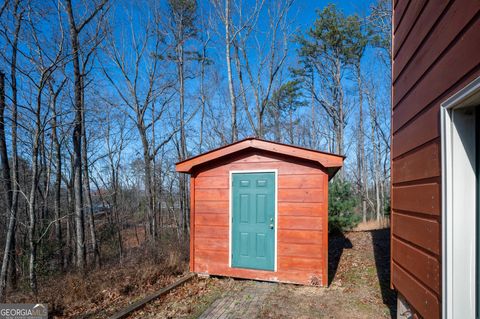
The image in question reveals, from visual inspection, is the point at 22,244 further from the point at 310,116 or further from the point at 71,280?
the point at 310,116

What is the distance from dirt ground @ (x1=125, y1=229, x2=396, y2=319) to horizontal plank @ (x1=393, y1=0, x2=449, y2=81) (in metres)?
3.08

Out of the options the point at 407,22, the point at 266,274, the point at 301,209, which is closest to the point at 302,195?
→ the point at 301,209

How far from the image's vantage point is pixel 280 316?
3.50 m

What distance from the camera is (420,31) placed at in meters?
2.05

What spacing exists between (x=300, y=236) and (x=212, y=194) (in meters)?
1.80

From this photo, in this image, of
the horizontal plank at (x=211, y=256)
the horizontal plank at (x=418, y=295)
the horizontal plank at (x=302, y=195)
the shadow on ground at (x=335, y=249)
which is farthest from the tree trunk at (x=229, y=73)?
the horizontal plank at (x=418, y=295)

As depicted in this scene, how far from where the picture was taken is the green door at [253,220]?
15.6ft

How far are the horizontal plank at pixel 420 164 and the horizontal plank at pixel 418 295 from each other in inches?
32.0

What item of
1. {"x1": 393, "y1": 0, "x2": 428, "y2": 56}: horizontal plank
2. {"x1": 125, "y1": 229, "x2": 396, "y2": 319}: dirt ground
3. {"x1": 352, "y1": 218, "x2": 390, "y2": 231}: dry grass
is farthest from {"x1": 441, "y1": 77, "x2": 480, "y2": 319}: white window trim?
{"x1": 352, "y1": 218, "x2": 390, "y2": 231}: dry grass

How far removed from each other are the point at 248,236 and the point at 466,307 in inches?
141

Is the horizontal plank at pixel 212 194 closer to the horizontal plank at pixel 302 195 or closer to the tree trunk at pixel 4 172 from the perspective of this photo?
the horizontal plank at pixel 302 195

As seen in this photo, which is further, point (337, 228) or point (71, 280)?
point (337, 228)

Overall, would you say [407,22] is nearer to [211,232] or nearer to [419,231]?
[419,231]

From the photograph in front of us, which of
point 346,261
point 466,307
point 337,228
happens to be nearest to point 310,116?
point 337,228
